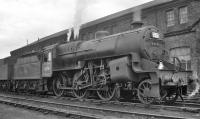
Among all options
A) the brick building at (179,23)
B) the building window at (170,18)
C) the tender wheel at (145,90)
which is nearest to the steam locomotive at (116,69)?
the tender wheel at (145,90)

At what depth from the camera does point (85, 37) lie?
3028 cm

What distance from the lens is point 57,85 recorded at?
14.5m

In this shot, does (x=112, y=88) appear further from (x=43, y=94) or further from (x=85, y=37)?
(x=85, y=37)

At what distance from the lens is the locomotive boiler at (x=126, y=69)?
980cm

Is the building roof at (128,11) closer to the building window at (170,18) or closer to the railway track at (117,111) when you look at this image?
the building window at (170,18)

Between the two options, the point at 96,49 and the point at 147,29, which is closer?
the point at 147,29

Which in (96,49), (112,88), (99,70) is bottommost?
(112,88)

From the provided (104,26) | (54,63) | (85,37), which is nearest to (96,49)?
(54,63)

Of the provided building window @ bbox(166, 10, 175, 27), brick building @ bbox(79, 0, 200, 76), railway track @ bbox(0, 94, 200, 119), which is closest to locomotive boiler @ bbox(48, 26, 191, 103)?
railway track @ bbox(0, 94, 200, 119)

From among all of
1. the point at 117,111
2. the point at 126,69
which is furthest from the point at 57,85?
the point at 117,111

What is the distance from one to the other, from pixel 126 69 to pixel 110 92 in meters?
1.90

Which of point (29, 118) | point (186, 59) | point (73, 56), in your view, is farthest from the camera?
point (186, 59)

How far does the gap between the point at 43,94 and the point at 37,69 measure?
5.67ft

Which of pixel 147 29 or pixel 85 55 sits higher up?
pixel 147 29
